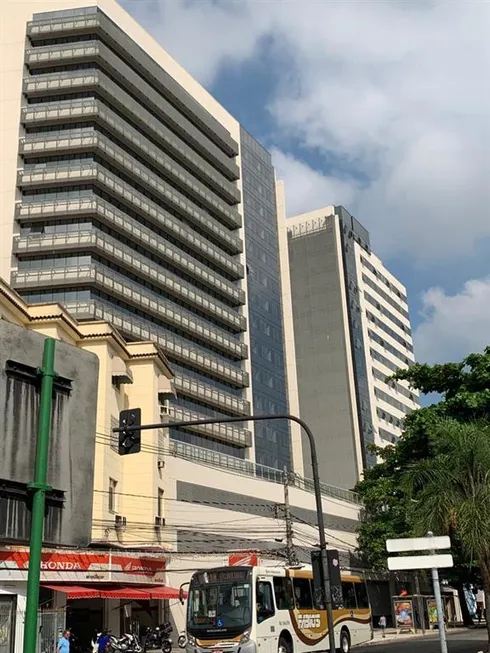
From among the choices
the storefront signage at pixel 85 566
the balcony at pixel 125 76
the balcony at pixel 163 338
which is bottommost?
the storefront signage at pixel 85 566

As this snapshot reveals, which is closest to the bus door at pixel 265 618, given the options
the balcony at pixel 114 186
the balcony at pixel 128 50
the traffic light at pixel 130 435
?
the traffic light at pixel 130 435

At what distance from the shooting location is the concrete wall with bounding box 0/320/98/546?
3697mm

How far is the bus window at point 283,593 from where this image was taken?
23.6 metres

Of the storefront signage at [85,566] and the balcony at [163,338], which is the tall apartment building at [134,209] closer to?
the balcony at [163,338]

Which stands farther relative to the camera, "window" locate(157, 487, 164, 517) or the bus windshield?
"window" locate(157, 487, 164, 517)

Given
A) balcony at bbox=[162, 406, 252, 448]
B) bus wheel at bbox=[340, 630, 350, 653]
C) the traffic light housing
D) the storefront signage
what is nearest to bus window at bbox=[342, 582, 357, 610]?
bus wheel at bbox=[340, 630, 350, 653]

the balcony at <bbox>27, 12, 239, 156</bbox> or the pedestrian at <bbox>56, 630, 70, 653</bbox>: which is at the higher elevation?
the balcony at <bbox>27, 12, 239, 156</bbox>

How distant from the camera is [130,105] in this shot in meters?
60.9

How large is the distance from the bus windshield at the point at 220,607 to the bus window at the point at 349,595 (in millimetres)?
7745

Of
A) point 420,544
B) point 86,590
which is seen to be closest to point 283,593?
point 86,590

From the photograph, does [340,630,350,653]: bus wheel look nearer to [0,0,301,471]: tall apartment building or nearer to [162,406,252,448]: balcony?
[0,0,301,471]: tall apartment building

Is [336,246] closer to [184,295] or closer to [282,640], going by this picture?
[184,295]

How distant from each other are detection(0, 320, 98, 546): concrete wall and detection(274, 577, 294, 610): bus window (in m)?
21.0

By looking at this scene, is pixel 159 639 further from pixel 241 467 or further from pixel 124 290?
pixel 124 290
